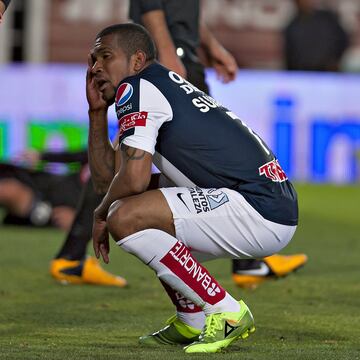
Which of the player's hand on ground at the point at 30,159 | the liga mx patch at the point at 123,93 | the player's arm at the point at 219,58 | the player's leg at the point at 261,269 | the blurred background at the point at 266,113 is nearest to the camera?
the liga mx patch at the point at 123,93

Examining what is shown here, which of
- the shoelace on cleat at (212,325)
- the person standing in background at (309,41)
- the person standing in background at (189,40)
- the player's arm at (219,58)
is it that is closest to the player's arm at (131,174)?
the shoelace on cleat at (212,325)

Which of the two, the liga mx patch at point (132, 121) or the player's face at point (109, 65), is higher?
the player's face at point (109, 65)

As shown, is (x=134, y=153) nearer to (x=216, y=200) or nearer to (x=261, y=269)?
(x=216, y=200)

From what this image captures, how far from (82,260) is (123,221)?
7.58 feet

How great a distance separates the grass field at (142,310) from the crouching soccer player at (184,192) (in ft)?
0.73

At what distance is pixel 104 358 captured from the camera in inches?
193

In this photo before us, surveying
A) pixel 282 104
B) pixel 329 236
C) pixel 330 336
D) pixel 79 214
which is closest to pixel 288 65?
pixel 282 104

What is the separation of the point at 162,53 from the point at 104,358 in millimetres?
2343

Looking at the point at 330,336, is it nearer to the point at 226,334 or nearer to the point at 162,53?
the point at 226,334

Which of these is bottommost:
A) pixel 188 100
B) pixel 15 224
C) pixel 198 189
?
pixel 15 224

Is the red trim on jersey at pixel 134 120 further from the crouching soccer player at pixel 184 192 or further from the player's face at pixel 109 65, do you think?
the player's face at pixel 109 65

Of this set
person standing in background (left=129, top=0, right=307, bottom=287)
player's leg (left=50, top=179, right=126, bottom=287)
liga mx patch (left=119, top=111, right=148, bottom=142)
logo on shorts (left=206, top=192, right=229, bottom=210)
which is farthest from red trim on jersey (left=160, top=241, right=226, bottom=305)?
player's leg (left=50, top=179, right=126, bottom=287)

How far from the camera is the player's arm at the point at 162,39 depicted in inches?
267

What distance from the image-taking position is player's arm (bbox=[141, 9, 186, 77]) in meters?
6.78
